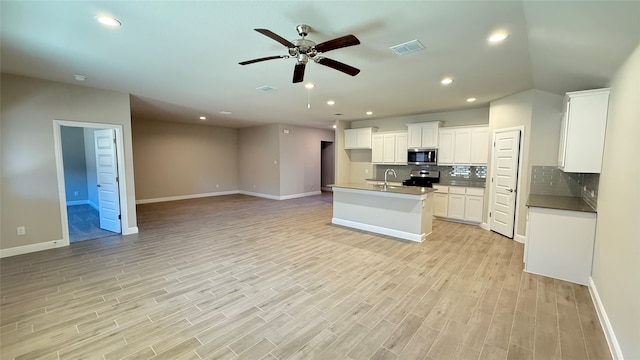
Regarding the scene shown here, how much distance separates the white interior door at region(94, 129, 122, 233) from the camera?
484 centimetres

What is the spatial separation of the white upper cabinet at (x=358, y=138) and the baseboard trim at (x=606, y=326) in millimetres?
5360

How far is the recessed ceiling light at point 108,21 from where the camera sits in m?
2.18

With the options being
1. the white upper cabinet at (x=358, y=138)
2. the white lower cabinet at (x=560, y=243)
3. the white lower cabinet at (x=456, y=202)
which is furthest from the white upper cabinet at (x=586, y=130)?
the white upper cabinet at (x=358, y=138)

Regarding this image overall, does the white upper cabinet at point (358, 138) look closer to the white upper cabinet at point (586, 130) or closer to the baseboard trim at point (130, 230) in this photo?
the white upper cabinet at point (586, 130)

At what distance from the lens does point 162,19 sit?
221 cm

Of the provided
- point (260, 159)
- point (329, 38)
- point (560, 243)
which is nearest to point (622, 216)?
point (560, 243)

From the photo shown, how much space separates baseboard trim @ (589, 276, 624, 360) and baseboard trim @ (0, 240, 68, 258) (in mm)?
6889

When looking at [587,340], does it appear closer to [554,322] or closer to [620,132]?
[554,322]

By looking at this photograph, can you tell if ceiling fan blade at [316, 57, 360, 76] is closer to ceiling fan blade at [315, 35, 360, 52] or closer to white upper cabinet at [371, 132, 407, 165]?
ceiling fan blade at [315, 35, 360, 52]

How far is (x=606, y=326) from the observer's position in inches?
85.5

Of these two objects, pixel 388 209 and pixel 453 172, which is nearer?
pixel 388 209

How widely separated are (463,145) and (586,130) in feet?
9.31

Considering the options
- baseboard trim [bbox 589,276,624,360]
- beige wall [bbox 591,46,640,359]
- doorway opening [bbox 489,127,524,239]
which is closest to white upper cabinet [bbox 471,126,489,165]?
doorway opening [bbox 489,127,524,239]

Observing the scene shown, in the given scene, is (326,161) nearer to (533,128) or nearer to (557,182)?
(533,128)
